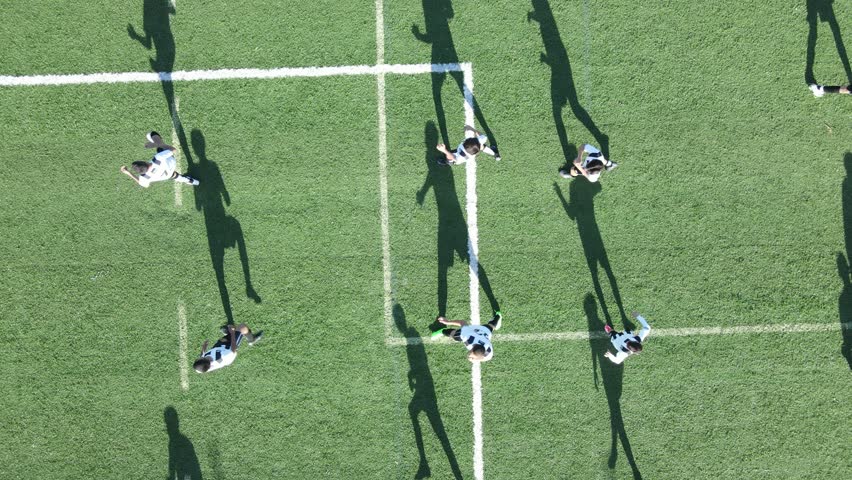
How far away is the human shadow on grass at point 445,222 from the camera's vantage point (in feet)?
30.1

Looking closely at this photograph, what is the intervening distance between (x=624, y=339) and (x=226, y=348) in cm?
638

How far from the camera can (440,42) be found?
920cm

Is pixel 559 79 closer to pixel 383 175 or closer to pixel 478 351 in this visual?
pixel 383 175

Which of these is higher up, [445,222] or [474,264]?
[445,222]

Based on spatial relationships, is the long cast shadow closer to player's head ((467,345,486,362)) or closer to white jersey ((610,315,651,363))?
white jersey ((610,315,651,363))

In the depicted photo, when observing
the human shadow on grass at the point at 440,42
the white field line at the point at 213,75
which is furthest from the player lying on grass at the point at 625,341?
the white field line at the point at 213,75

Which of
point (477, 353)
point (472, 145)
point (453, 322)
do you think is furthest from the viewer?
point (453, 322)

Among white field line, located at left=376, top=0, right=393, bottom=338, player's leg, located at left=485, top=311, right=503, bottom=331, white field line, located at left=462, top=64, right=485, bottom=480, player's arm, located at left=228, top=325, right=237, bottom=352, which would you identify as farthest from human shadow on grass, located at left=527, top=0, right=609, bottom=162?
player's arm, located at left=228, top=325, right=237, bottom=352

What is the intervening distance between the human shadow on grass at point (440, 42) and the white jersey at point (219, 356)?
4.97m

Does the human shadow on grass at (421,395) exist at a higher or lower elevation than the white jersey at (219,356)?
lower

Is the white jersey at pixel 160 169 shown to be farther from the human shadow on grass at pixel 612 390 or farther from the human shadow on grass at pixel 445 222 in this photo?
the human shadow on grass at pixel 612 390

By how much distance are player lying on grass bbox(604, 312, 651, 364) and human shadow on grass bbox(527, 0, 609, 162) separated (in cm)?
299

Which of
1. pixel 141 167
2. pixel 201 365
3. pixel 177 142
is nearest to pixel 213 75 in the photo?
pixel 177 142

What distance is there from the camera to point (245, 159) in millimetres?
9148
